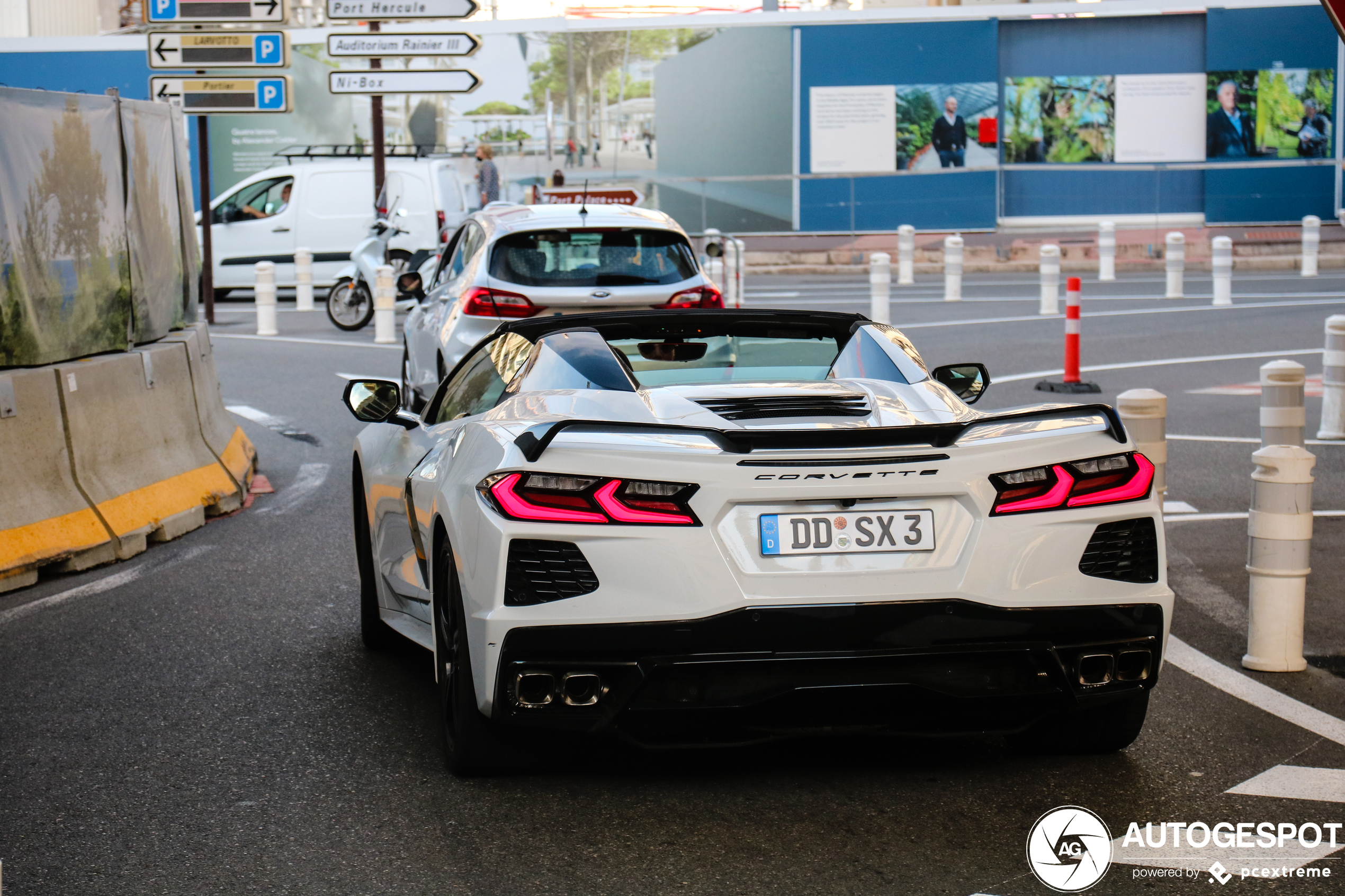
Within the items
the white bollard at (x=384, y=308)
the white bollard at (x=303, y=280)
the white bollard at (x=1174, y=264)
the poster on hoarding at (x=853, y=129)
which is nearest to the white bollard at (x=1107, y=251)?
the white bollard at (x=1174, y=264)

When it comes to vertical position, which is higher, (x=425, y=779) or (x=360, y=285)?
(x=360, y=285)

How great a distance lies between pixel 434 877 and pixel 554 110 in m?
34.2

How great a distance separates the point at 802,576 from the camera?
4.31 m

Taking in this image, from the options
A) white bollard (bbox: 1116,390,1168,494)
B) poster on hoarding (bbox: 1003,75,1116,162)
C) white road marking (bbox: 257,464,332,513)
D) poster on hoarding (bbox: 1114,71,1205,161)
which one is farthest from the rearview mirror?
poster on hoarding (bbox: 1114,71,1205,161)

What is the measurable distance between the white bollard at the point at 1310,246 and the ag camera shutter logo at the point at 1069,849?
1131 inches

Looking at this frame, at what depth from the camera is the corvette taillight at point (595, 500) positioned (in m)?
4.32

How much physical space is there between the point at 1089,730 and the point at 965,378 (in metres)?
1.88

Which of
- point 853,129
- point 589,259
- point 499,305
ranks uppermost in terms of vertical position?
point 853,129

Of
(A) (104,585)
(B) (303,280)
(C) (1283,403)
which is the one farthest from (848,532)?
(B) (303,280)

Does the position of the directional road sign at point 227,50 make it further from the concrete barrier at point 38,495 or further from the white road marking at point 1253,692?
the white road marking at point 1253,692

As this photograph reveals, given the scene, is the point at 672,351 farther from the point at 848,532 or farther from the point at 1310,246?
the point at 1310,246

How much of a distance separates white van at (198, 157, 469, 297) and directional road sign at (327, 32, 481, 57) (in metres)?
3.00

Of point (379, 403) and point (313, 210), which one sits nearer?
point (379, 403)

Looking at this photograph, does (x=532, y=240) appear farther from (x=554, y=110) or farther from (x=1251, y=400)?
(x=554, y=110)
